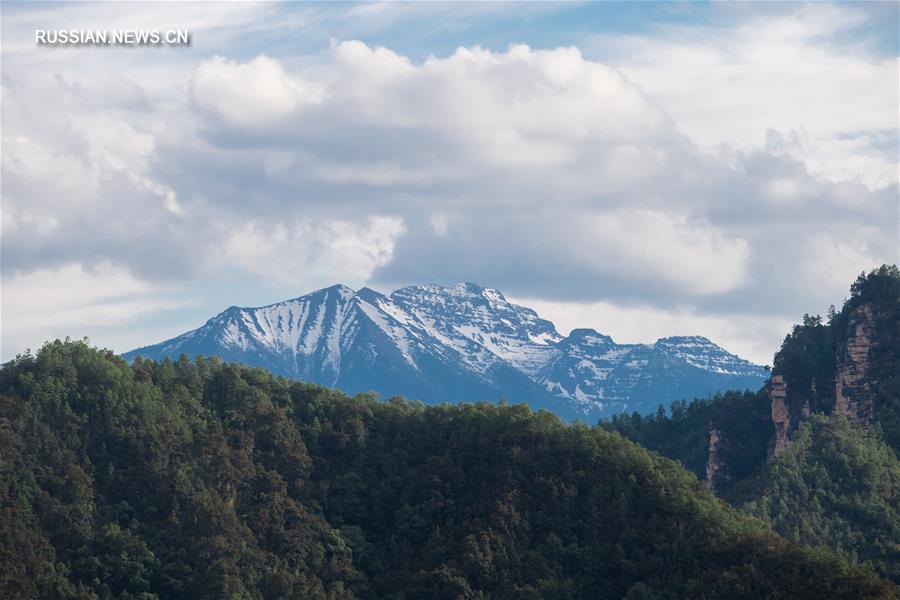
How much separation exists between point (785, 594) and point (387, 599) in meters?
37.2

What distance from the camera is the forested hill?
16750 cm

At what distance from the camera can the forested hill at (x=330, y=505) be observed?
168 m

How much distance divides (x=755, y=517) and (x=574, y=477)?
764 inches

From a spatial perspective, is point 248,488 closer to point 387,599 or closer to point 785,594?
point 387,599

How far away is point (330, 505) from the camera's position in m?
187

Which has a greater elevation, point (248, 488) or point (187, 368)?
point (187, 368)

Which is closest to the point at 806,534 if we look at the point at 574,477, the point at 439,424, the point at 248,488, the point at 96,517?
the point at 574,477

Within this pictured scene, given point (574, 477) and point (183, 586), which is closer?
point (183, 586)

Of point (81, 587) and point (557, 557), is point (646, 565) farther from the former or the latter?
point (81, 587)

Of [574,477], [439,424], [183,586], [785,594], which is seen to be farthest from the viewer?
[439,424]

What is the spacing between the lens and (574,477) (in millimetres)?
182125

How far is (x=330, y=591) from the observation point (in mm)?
173375

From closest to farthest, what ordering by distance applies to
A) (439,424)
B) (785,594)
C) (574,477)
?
(785,594) < (574,477) < (439,424)

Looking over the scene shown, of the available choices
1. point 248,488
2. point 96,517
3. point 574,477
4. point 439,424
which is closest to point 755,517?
point 574,477
